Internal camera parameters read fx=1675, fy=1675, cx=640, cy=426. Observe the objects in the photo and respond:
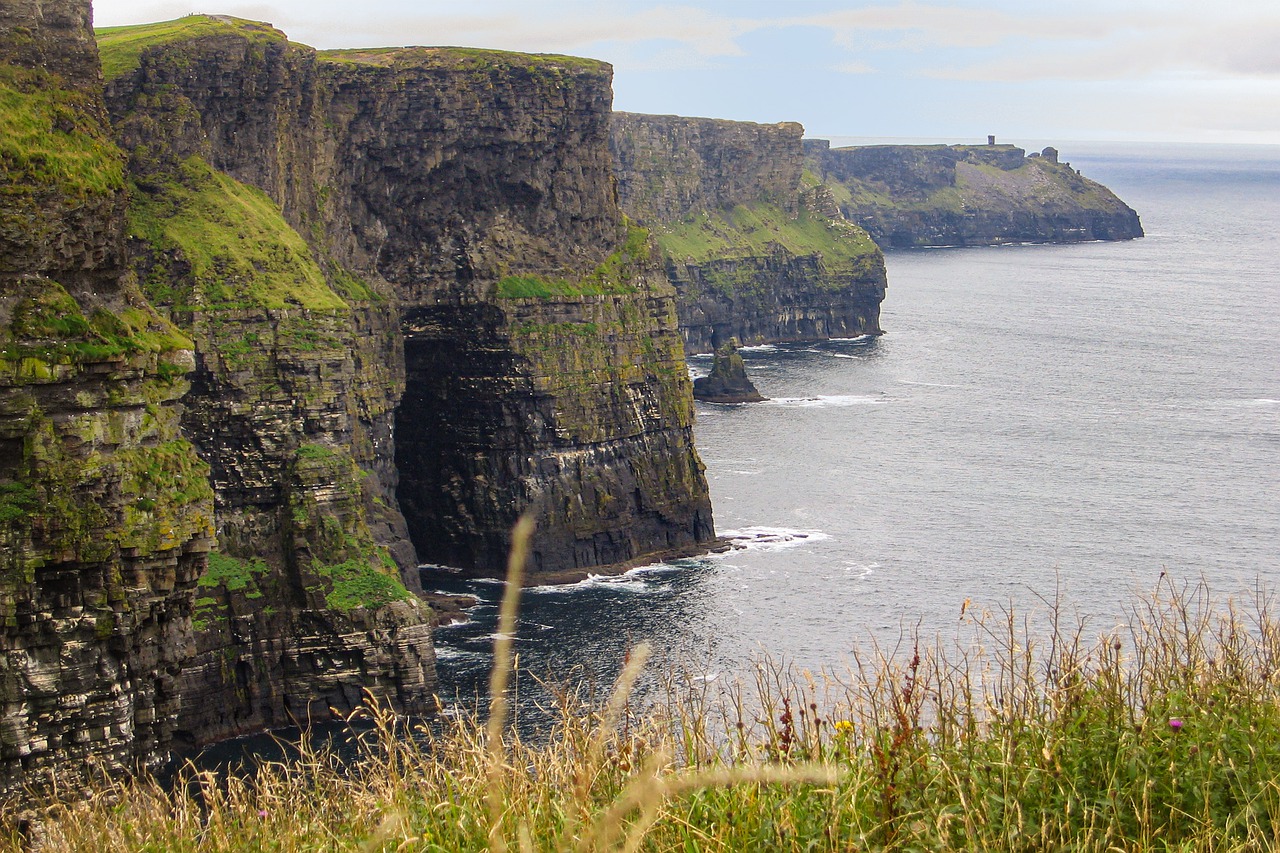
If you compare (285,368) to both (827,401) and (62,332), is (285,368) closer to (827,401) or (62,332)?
(62,332)

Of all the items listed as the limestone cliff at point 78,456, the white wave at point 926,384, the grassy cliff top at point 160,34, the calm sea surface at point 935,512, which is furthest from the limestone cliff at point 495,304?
the white wave at point 926,384

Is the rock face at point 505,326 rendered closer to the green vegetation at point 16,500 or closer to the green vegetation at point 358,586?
the green vegetation at point 358,586

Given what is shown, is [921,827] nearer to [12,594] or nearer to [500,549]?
[12,594]

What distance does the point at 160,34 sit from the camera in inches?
3155

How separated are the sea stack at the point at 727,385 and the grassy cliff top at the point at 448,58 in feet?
192

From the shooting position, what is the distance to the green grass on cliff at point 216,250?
71438 mm

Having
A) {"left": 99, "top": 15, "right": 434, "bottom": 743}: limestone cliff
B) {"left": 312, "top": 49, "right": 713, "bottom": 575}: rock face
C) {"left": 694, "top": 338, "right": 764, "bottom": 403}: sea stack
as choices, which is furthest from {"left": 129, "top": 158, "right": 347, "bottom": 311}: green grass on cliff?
{"left": 694, "top": 338, "right": 764, "bottom": 403}: sea stack

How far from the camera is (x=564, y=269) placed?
103 metres

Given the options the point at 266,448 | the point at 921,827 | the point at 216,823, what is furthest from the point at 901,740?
the point at 266,448

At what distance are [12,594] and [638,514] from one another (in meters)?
55.1

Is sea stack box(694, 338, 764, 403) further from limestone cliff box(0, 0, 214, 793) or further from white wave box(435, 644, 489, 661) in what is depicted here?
limestone cliff box(0, 0, 214, 793)

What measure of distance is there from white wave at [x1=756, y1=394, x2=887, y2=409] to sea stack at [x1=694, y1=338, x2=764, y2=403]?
241 centimetres

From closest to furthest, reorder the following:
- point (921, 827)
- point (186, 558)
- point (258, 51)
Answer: point (921, 827) → point (186, 558) → point (258, 51)

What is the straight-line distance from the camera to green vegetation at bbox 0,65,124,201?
5272 centimetres
